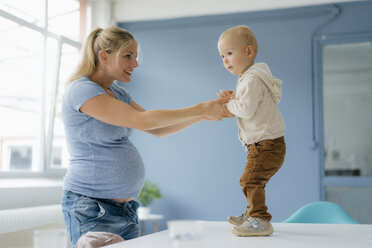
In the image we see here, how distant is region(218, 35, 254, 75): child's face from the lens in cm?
164

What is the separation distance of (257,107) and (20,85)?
10.2 feet

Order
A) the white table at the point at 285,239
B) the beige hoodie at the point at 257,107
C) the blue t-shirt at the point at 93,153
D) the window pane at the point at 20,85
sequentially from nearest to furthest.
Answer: the white table at the point at 285,239, the beige hoodie at the point at 257,107, the blue t-shirt at the point at 93,153, the window pane at the point at 20,85

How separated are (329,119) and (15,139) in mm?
3400

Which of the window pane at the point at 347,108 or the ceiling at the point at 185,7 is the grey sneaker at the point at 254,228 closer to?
the window pane at the point at 347,108

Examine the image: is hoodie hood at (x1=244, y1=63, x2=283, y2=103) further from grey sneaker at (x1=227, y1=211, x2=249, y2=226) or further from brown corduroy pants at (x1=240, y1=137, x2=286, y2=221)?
grey sneaker at (x1=227, y1=211, x2=249, y2=226)

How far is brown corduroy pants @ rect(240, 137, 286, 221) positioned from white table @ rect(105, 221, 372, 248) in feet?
0.34

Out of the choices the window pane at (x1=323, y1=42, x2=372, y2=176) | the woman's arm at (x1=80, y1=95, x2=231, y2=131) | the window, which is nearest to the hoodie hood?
the woman's arm at (x1=80, y1=95, x2=231, y2=131)

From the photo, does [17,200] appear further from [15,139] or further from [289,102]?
[289,102]

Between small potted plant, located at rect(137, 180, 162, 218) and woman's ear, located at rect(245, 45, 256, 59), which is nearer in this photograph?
woman's ear, located at rect(245, 45, 256, 59)

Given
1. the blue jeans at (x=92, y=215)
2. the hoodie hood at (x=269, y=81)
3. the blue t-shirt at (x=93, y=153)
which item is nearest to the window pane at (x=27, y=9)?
the blue t-shirt at (x=93, y=153)

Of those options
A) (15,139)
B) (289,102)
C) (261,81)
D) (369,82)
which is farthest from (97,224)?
(369,82)

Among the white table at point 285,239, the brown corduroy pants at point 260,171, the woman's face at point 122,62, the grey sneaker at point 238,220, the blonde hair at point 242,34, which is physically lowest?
the white table at point 285,239

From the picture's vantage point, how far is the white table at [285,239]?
3.95 ft

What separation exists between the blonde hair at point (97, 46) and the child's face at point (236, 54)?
1.41ft
